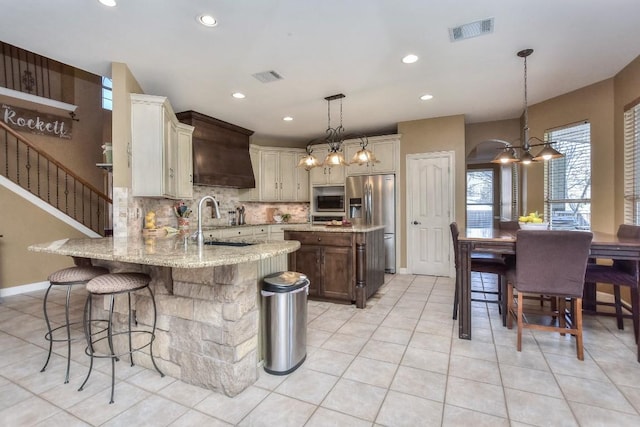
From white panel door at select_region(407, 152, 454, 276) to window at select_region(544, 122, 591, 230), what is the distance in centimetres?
130

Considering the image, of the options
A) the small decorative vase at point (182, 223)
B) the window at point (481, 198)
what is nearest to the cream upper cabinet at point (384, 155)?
the small decorative vase at point (182, 223)

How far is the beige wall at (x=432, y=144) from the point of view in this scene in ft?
16.1

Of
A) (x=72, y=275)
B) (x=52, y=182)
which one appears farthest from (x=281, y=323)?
(x=52, y=182)

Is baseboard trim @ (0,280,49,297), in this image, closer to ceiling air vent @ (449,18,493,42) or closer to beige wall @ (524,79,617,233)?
ceiling air vent @ (449,18,493,42)

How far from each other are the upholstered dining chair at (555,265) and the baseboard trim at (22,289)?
229 inches

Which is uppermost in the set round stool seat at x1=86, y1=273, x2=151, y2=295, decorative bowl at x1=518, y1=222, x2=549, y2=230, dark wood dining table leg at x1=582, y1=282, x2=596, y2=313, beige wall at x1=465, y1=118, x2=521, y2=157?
beige wall at x1=465, y1=118, x2=521, y2=157

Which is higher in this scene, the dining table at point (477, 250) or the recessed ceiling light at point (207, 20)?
the recessed ceiling light at point (207, 20)

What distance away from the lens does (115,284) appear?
6.11ft

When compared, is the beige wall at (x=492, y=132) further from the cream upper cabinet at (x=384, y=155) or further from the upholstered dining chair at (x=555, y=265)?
the upholstered dining chair at (x=555, y=265)

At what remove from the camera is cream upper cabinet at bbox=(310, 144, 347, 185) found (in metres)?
5.84

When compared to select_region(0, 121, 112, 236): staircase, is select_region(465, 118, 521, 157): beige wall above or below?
above

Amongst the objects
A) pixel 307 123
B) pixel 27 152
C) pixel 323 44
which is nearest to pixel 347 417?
pixel 323 44

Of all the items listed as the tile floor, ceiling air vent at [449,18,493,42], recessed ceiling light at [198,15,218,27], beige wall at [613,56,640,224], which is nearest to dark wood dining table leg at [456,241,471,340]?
the tile floor

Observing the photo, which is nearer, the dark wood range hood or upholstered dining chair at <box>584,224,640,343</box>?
upholstered dining chair at <box>584,224,640,343</box>
